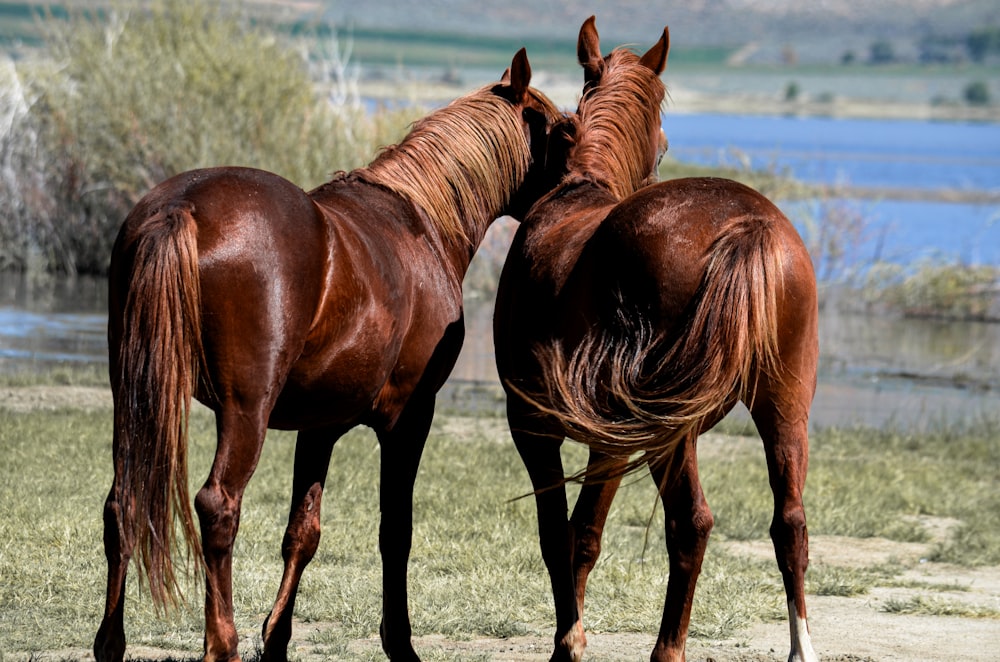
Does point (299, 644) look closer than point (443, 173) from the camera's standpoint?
Yes

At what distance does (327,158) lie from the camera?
1473 centimetres

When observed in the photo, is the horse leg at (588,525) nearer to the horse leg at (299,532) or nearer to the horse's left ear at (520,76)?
the horse leg at (299,532)

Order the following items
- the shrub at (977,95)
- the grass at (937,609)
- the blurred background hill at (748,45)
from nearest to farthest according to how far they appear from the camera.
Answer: the grass at (937,609) → the blurred background hill at (748,45) → the shrub at (977,95)

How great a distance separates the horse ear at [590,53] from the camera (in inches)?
207

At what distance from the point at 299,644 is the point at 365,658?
0.92 ft

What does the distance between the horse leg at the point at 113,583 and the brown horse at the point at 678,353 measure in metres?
1.22

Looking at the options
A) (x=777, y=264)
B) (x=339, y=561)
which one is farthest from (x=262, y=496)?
(x=777, y=264)

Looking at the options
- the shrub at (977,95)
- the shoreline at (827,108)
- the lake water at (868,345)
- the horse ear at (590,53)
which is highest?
the shrub at (977,95)

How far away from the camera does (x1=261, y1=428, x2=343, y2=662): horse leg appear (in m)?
4.38

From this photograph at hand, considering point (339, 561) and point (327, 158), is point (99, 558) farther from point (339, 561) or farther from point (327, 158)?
point (327, 158)

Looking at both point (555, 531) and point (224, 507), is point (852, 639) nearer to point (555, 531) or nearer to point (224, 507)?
point (555, 531)

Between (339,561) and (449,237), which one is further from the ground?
(449,237)

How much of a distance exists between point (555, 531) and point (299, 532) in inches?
34.6

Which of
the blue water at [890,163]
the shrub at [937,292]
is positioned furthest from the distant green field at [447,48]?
the shrub at [937,292]
